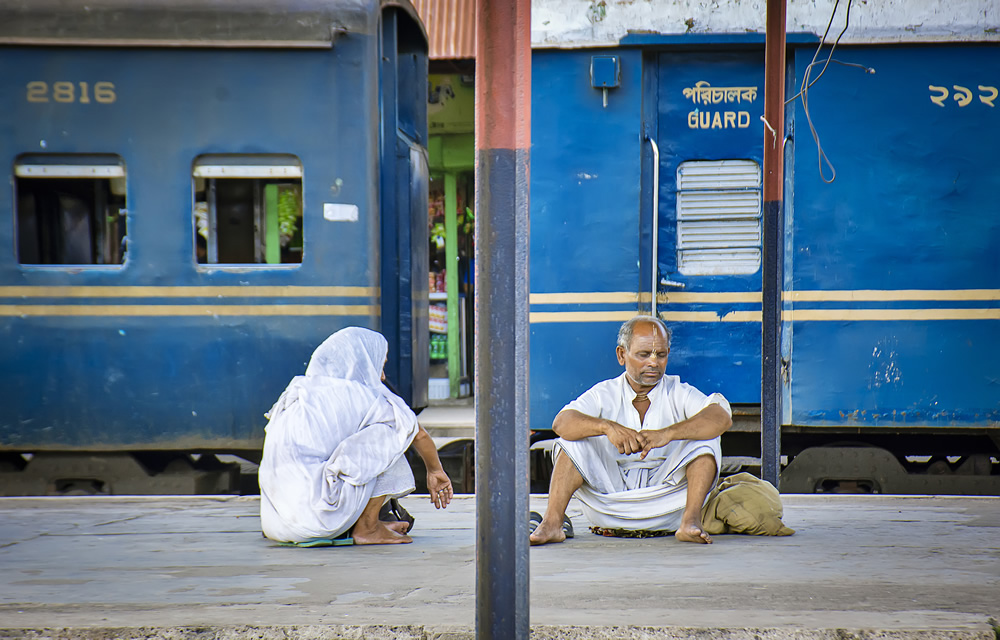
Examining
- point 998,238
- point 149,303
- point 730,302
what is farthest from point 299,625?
point 998,238

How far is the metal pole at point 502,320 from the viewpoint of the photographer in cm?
216

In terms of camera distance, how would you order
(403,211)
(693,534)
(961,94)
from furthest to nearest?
(403,211) → (961,94) → (693,534)

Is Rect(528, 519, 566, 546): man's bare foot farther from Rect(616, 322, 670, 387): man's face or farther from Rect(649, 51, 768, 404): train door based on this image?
Rect(649, 51, 768, 404): train door

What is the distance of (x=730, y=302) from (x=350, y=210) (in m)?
2.30

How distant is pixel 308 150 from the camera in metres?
5.36

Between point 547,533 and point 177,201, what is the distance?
291 cm

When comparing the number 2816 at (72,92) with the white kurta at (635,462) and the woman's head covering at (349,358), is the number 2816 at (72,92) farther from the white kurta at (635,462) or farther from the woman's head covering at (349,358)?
the white kurta at (635,462)

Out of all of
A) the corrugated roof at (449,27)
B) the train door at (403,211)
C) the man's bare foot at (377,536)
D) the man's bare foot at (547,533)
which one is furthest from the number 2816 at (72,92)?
the man's bare foot at (547,533)

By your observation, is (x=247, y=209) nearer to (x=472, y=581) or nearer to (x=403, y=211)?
(x=403, y=211)

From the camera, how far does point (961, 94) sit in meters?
5.43

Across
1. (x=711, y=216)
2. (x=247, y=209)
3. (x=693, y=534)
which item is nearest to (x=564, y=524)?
(x=693, y=534)

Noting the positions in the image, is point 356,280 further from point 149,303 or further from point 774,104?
point 774,104

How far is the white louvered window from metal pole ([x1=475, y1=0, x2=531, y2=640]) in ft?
11.8

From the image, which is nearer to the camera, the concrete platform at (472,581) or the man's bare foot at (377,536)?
the concrete platform at (472,581)
